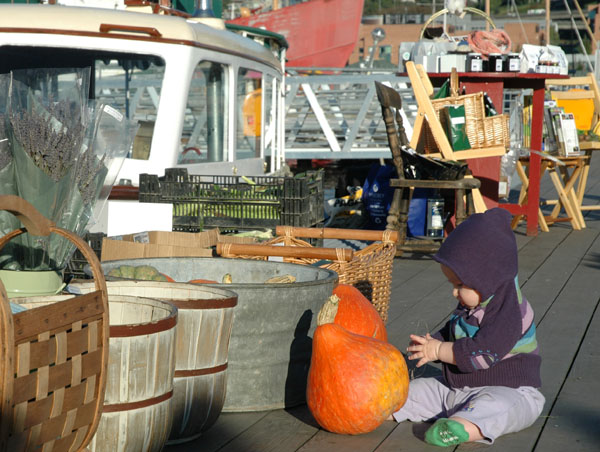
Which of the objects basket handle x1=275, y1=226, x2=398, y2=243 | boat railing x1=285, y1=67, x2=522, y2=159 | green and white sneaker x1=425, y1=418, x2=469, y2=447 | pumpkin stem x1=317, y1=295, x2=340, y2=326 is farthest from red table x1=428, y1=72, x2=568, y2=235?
green and white sneaker x1=425, y1=418, x2=469, y2=447

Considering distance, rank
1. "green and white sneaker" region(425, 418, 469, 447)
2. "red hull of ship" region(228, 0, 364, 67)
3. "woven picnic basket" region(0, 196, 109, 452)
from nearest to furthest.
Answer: "woven picnic basket" region(0, 196, 109, 452)
"green and white sneaker" region(425, 418, 469, 447)
"red hull of ship" region(228, 0, 364, 67)

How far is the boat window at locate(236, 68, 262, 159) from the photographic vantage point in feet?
26.3

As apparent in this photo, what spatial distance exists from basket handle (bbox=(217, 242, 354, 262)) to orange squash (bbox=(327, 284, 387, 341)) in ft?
1.24

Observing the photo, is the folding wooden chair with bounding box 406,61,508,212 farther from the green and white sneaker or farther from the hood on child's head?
the green and white sneaker

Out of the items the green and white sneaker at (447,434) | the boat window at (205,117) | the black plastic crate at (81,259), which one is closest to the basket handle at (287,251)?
the black plastic crate at (81,259)

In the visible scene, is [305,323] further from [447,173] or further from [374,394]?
[447,173]

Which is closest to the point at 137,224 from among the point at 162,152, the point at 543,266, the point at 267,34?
the point at 162,152

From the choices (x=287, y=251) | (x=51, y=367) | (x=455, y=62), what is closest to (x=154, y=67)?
(x=287, y=251)

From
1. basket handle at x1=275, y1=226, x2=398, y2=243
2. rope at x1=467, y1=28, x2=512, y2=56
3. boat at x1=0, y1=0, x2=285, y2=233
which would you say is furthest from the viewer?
rope at x1=467, y1=28, x2=512, y2=56

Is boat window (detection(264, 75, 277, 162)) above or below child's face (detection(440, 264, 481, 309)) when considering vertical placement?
above

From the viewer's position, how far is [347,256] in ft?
14.3

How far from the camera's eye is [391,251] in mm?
4902

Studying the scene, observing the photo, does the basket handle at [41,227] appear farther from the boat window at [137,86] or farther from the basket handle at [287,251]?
the boat window at [137,86]

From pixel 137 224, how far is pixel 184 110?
161cm
